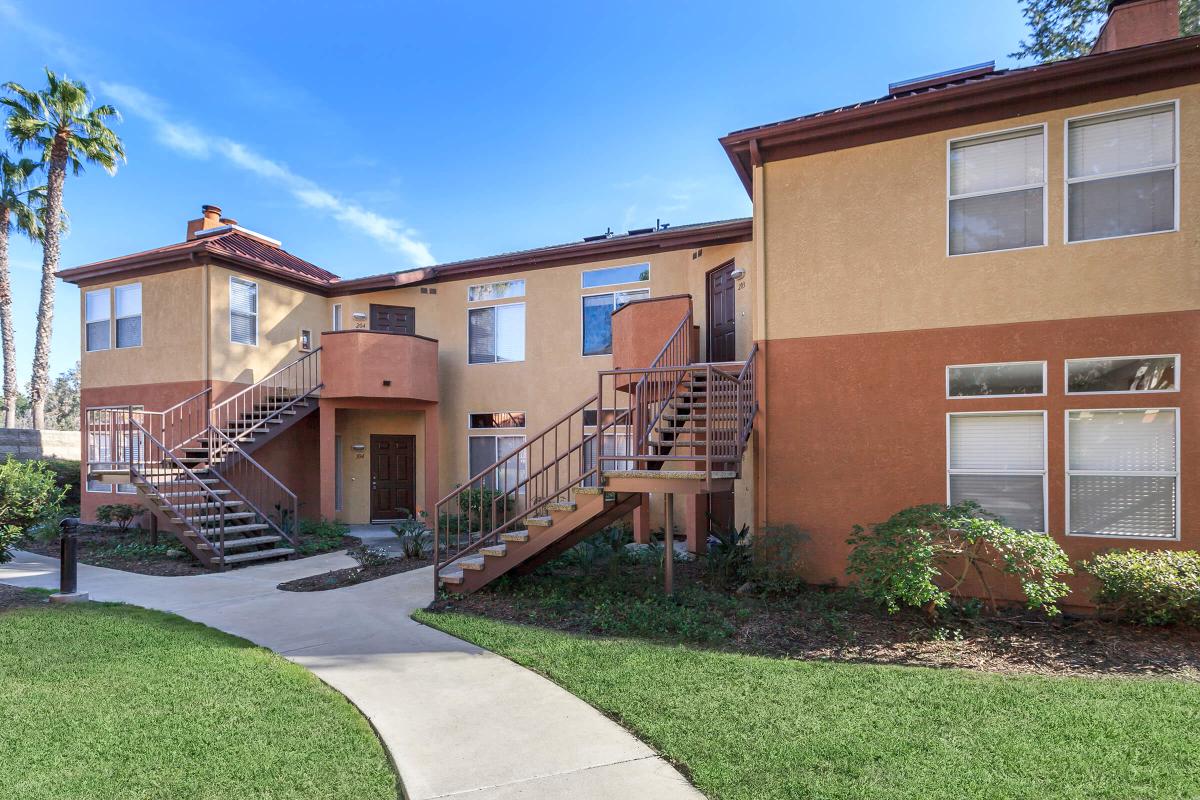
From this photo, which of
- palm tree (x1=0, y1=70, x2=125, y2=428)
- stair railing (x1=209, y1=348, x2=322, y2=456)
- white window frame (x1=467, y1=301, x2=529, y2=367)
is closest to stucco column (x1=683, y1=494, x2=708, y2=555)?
white window frame (x1=467, y1=301, x2=529, y2=367)

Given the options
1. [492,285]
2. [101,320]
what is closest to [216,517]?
[492,285]

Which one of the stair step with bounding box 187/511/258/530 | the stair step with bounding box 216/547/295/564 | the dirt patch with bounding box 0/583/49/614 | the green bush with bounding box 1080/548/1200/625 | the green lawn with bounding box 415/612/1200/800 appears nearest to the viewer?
the green lawn with bounding box 415/612/1200/800

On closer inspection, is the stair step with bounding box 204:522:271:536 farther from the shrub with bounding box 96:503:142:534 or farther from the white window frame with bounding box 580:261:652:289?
the white window frame with bounding box 580:261:652:289

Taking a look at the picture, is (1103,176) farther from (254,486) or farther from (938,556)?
(254,486)

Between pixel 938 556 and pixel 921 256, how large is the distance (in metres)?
3.53

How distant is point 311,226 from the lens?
78.1ft

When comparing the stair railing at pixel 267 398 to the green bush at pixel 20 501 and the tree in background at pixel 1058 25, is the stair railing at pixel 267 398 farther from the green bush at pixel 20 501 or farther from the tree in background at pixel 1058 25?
the tree in background at pixel 1058 25

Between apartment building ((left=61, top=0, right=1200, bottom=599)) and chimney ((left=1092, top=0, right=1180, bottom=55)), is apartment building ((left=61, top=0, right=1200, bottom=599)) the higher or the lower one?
the lower one

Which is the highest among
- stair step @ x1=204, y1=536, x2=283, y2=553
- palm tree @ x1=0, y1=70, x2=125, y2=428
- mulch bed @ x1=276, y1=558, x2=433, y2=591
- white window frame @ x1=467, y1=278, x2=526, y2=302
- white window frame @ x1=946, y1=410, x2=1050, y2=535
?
palm tree @ x1=0, y1=70, x2=125, y2=428

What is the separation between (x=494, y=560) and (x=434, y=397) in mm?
7339

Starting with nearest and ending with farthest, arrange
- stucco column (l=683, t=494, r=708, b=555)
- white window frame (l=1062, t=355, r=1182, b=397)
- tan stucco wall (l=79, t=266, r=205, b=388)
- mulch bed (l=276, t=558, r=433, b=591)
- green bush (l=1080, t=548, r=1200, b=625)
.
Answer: green bush (l=1080, t=548, r=1200, b=625), white window frame (l=1062, t=355, r=1182, b=397), mulch bed (l=276, t=558, r=433, b=591), stucco column (l=683, t=494, r=708, b=555), tan stucco wall (l=79, t=266, r=205, b=388)

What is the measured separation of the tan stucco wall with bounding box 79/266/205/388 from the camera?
13078 millimetres

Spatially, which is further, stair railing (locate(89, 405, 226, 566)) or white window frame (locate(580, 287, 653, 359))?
white window frame (locate(580, 287, 653, 359))

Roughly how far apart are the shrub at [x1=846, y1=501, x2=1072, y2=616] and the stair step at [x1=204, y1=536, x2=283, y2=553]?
29.8 ft
